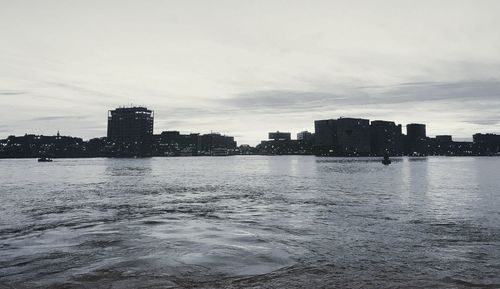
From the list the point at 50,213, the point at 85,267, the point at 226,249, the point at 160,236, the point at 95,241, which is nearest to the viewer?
→ the point at 85,267

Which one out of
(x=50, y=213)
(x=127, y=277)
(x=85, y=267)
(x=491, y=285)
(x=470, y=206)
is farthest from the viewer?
(x=470, y=206)

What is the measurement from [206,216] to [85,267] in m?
13.5

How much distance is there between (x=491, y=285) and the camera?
1120cm

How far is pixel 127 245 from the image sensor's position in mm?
16844

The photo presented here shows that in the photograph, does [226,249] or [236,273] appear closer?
[236,273]

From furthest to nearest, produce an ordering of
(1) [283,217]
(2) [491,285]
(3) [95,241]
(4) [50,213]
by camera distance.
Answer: (4) [50,213] → (1) [283,217] → (3) [95,241] → (2) [491,285]

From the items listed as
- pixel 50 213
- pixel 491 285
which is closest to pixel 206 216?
pixel 50 213

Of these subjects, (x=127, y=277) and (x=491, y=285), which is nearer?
(x=491, y=285)

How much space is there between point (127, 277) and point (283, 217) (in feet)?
50.3

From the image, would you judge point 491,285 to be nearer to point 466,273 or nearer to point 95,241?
point 466,273

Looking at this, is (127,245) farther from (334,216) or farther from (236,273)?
(334,216)

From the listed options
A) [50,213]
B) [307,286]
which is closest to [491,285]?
[307,286]

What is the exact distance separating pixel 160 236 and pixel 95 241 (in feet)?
9.94

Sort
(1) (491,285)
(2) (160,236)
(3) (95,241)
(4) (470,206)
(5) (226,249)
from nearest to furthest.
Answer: (1) (491,285) → (5) (226,249) → (3) (95,241) → (2) (160,236) → (4) (470,206)
